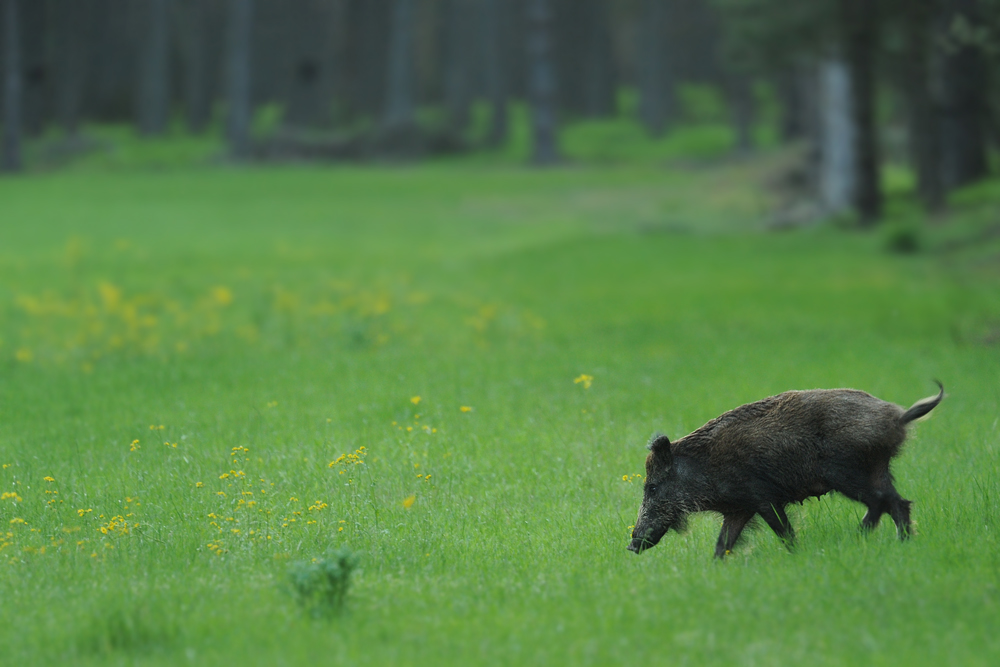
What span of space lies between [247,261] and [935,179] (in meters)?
16.5

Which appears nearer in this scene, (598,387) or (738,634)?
(738,634)

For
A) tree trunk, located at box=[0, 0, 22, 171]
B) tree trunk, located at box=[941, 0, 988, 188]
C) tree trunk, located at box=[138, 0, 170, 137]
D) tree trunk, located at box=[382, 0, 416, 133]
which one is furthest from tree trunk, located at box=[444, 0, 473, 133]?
tree trunk, located at box=[941, 0, 988, 188]

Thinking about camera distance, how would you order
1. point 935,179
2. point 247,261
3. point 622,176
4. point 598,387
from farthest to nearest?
1. point 622,176
2. point 935,179
3. point 247,261
4. point 598,387

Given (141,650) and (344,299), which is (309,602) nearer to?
(141,650)

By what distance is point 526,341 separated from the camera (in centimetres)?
1470

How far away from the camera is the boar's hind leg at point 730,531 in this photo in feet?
21.3

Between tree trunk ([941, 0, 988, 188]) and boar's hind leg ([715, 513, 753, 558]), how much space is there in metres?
20.1

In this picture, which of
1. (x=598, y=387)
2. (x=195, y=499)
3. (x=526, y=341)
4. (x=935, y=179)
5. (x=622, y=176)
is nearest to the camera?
(x=195, y=499)

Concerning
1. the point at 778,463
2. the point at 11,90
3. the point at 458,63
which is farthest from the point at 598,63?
the point at 778,463

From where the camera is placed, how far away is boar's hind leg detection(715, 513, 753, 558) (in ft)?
21.3

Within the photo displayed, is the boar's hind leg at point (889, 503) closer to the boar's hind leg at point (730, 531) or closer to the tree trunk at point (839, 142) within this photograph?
the boar's hind leg at point (730, 531)

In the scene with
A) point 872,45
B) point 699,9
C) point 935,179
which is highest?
point 699,9

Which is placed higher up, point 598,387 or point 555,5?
point 555,5

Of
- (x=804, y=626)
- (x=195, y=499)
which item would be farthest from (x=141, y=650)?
(x=804, y=626)
